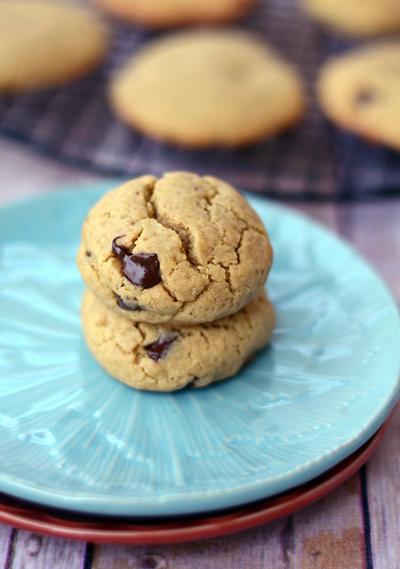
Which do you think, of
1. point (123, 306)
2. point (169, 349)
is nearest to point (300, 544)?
point (169, 349)

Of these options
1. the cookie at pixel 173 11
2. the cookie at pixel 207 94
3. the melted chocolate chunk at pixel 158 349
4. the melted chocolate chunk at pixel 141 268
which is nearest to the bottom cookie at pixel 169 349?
the melted chocolate chunk at pixel 158 349

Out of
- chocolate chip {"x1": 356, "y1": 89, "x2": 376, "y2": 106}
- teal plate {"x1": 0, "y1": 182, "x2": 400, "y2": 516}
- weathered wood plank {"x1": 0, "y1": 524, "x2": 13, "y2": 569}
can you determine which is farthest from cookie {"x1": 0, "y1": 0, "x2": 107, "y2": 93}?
weathered wood plank {"x1": 0, "y1": 524, "x2": 13, "y2": 569}

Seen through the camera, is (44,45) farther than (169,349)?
Yes

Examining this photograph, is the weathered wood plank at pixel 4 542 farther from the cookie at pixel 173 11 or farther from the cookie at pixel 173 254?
the cookie at pixel 173 11

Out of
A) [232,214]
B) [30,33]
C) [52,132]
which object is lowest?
[52,132]

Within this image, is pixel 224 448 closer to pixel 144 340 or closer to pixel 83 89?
pixel 144 340

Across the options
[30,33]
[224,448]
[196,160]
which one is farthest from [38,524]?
[30,33]

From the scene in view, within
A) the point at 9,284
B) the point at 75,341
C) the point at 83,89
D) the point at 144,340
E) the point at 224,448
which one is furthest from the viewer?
the point at 83,89

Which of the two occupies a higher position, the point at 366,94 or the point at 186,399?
the point at 366,94

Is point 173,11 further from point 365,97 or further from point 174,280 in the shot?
point 174,280
